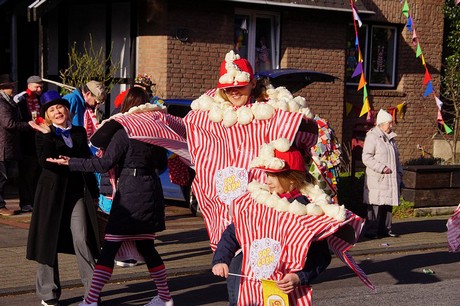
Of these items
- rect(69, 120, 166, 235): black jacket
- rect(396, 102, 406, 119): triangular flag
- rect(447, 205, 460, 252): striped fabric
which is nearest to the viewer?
rect(447, 205, 460, 252): striped fabric

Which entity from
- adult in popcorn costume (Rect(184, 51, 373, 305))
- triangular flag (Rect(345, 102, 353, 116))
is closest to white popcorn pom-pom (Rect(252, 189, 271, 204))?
adult in popcorn costume (Rect(184, 51, 373, 305))

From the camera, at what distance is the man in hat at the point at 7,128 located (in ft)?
42.9

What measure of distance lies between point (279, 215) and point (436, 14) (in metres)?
18.2

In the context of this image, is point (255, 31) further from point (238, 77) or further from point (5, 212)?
point (238, 77)

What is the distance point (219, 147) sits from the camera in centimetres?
736

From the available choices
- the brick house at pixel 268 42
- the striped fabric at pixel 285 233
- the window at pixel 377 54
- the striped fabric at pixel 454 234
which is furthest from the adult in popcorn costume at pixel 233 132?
the window at pixel 377 54

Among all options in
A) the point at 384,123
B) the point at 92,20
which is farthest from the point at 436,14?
the point at 384,123

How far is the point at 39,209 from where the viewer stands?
26.7ft

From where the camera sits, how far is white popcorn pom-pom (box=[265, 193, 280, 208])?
557 centimetres

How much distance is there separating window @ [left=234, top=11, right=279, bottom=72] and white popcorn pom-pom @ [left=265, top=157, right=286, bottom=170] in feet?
45.2

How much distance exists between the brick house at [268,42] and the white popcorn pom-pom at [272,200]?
35.7 feet

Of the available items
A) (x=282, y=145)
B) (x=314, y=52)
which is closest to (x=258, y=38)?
(x=314, y=52)

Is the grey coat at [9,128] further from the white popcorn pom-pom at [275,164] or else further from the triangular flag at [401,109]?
the triangular flag at [401,109]

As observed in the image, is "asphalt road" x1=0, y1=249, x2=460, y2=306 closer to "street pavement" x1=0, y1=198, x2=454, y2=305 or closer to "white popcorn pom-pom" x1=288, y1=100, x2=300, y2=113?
"street pavement" x1=0, y1=198, x2=454, y2=305
